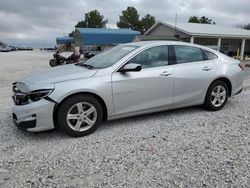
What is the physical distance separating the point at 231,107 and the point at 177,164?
313cm

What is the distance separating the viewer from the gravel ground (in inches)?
116

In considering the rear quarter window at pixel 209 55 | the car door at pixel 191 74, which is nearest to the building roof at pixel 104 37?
the rear quarter window at pixel 209 55

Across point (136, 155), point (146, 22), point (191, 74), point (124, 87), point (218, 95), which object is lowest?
point (136, 155)

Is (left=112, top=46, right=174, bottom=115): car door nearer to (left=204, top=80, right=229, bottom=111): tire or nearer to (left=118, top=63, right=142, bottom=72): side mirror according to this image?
(left=118, top=63, right=142, bottom=72): side mirror

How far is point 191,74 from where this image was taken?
197 inches

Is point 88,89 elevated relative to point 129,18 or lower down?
lower down

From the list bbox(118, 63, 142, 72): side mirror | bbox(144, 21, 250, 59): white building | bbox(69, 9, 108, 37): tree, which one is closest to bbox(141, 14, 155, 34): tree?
bbox(69, 9, 108, 37): tree

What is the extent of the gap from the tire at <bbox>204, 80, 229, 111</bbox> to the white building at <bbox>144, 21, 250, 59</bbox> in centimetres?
1636

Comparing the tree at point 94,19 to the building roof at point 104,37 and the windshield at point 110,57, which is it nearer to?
the building roof at point 104,37

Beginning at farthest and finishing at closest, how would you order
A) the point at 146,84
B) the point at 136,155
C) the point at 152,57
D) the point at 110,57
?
the point at 110,57 < the point at 152,57 < the point at 146,84 < the point at 136,155

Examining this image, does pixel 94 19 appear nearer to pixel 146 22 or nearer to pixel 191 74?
pixel 146 22

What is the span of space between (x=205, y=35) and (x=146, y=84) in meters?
20.9

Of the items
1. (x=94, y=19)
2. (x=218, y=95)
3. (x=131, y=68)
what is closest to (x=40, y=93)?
(x=131, y=68)

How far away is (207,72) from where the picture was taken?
17.0 ft
